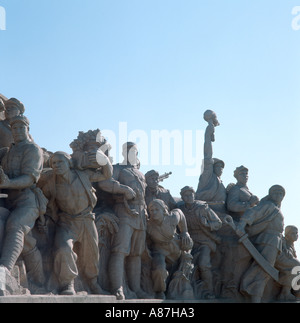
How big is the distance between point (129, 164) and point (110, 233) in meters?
1.09

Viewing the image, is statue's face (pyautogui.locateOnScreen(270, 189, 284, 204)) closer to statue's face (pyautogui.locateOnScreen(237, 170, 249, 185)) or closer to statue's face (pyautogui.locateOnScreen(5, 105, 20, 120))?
Answer: statue's face (pyautogui.locateOnScreen(237, 170, 249, 185))

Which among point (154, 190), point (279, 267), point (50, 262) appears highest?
point (154, 190)

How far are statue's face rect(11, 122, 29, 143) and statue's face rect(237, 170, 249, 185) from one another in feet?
15.3

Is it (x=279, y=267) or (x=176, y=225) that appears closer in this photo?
(x=176, y=225)

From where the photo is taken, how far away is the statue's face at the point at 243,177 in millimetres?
12242

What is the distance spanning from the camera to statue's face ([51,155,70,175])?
895cm

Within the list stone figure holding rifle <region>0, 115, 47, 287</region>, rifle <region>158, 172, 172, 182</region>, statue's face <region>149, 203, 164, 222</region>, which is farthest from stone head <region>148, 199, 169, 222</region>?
stone figure holding rifle <region>0, 115, 47, 287</region>

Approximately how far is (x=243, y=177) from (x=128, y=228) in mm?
3141

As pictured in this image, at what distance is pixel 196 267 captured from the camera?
36.3 ft

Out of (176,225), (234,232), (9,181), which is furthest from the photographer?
(234,232)

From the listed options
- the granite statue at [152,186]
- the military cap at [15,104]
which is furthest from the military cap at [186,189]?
the military cap at [15,104]

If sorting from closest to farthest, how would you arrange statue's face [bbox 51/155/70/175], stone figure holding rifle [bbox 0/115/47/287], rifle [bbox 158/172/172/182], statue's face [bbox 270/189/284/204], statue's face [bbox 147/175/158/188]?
stone figure holding rifle [bbox 0/115/47/287] < statue's face [bbox 51/155/70/175] < statue's face [bbox 147/175/158/188] < rifle [bbox 158/172/172/182] < statue's face [bbox 270/189/284/204]
